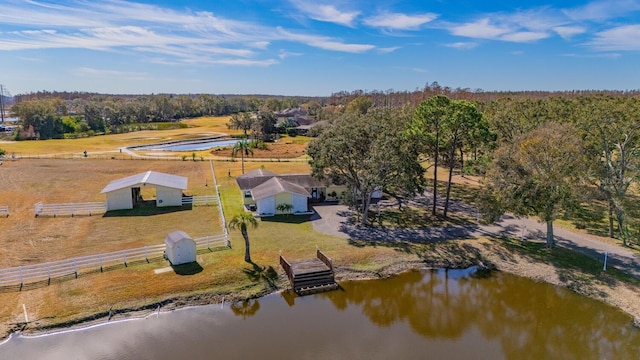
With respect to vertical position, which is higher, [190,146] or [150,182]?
[150,182]

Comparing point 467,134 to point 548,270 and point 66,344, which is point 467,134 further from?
point 66,344

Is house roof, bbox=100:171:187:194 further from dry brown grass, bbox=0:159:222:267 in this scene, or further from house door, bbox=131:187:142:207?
dry brown grass, bbox=0:159:222:267

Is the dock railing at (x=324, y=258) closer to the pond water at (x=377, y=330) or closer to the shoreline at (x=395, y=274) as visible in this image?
the shoreline at (x=395, y=274)

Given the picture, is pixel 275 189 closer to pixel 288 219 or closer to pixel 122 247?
pixel 288 219

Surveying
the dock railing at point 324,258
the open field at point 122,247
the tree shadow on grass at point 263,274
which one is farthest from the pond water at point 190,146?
the tree shadow on grass at point 263,274

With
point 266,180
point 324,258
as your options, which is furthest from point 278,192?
point 324,258

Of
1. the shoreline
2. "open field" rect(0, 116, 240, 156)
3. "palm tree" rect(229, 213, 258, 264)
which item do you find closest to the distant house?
"palm tree" rect(229, 213, 258, 264)

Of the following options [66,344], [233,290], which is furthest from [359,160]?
[66,344]
